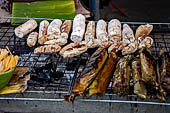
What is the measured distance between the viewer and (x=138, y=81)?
2217 mm

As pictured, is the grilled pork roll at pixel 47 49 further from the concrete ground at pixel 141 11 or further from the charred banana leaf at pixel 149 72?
the concrete ground at pixel 141 11

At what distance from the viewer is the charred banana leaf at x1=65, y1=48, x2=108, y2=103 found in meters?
2.12

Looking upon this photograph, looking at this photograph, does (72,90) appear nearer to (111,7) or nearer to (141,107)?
(141,107)

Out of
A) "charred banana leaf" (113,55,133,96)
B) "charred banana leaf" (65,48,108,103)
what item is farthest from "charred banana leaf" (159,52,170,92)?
"charred banana leaf" (65,48,108,103)

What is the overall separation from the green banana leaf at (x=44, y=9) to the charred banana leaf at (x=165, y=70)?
201cm

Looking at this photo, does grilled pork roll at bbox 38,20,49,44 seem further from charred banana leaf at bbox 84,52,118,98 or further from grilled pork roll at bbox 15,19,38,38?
charred banana leaf at bbox 84,52,118,98

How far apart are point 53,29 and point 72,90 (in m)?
1.35

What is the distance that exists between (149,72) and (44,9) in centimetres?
239

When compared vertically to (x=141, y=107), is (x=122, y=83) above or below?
above

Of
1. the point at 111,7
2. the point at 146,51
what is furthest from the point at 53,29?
the point at 111,7

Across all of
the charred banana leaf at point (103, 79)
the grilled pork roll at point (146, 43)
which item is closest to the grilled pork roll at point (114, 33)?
the grilled pork roll at point (146, 43)

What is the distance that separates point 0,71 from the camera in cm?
227

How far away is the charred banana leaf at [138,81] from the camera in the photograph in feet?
6.94

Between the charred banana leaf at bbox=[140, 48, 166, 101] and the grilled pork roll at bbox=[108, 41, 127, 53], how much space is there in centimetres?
41
